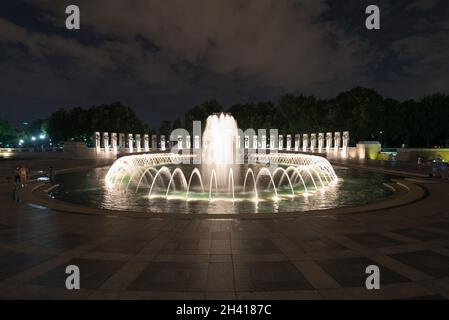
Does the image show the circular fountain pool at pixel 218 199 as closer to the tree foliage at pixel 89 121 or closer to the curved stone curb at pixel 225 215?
the curved stone curb at pixel 225 215

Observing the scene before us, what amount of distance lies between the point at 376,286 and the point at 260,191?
41.4 feet

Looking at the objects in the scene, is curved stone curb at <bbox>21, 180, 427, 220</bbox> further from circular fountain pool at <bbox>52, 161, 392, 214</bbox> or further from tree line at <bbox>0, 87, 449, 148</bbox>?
tree line at <bbox>0, 87, 449, 148</bbox>

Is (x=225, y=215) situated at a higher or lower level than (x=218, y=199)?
higher

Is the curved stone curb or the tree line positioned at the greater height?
the tree line

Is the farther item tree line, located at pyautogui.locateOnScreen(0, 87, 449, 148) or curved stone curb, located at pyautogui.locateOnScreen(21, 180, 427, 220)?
tree line, located at pyautogui.locateOnScreen(0, 87, 449, 148)

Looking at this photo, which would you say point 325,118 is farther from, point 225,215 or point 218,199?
point 225,215

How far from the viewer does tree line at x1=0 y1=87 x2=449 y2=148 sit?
69188 mm

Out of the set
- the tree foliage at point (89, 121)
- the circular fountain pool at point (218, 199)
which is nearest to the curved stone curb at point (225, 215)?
the circular fountain pool at point (218, 199)

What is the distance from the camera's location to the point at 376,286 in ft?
19.2

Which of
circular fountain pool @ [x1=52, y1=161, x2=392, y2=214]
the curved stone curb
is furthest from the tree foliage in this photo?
the curved stone curb

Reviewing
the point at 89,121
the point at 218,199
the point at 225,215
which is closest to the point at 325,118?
the point at 89,121

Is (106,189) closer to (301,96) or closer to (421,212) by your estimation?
(421,212)

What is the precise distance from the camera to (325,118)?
304ft
